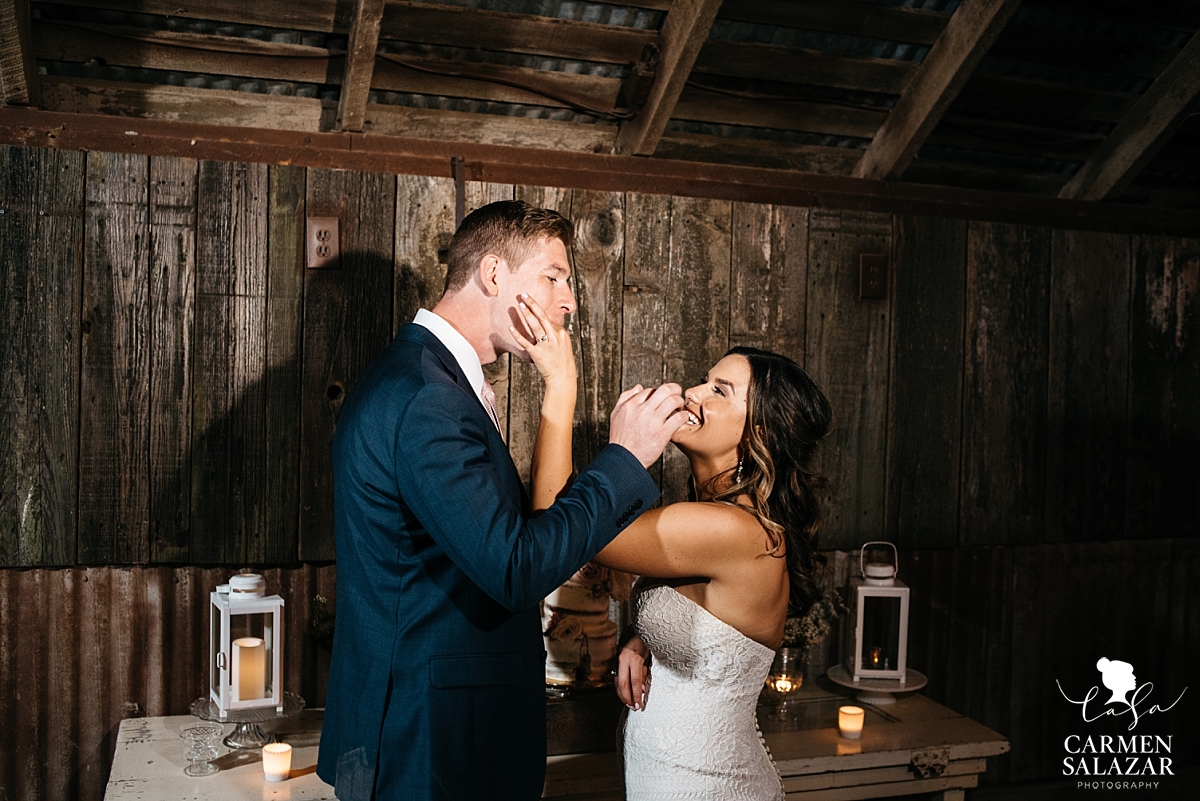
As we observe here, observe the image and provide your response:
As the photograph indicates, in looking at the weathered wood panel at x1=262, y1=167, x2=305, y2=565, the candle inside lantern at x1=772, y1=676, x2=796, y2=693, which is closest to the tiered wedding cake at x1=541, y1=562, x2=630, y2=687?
the candle inside lantern at x1=772, y1=676, x2=796, y2=693

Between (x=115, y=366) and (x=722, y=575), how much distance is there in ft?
5.44

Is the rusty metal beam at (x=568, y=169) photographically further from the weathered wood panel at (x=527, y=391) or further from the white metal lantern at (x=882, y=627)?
the white metal lantern at (x=882, y=627)

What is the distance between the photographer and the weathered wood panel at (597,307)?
9.59ft

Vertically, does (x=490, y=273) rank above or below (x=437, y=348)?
above

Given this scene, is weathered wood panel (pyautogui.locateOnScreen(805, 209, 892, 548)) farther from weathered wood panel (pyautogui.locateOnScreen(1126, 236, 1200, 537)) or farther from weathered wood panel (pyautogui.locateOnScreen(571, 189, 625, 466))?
weathered wood panel (pyautogui.locateOnScreen(1126, 236, 1200, 537))

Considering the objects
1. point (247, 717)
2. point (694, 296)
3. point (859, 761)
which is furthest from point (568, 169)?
point (859, 761)

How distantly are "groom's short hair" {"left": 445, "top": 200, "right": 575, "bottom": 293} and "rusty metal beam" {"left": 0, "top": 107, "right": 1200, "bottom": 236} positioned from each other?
0.97 meters

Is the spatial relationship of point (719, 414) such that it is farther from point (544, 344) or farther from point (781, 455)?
point (544, 344)

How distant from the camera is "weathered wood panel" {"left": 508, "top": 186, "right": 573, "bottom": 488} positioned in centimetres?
288

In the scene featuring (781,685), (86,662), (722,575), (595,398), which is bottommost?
(781,685)

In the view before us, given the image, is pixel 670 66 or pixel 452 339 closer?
pixel 452 339

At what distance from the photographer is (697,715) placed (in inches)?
83.9

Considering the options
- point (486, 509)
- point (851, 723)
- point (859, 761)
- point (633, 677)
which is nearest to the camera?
point (486, 509)

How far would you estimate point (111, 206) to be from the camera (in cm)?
257
